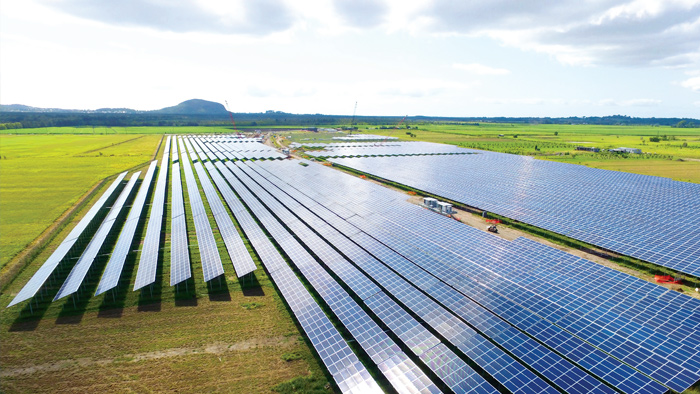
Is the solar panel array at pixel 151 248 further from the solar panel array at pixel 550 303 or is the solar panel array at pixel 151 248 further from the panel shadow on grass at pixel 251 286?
the solar panel array at pixel 550 303

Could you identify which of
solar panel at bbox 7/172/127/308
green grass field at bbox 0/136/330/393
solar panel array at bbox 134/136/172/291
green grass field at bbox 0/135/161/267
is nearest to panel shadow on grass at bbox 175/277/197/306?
green grass field at bbox 0/136/330/393

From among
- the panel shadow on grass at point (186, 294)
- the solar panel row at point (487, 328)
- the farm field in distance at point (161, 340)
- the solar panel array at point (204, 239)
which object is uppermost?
the solar panel array at point (204, 239)

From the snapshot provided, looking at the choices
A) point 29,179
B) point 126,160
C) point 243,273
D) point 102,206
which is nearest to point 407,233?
point 243,273

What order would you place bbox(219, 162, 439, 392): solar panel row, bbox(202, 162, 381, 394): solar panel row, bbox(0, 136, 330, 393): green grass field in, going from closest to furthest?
bbox(219, 162, 439, 392): solar panel row < bbox(202, 162, 381, 394): solar panel row < bbox(0, 136, 330, 393): green grass field

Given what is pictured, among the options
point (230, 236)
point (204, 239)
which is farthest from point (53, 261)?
point (230, 236)

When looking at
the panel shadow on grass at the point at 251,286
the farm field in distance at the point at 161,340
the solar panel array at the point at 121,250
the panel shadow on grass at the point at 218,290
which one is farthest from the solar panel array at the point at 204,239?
the solar panel array at the point at 121,250

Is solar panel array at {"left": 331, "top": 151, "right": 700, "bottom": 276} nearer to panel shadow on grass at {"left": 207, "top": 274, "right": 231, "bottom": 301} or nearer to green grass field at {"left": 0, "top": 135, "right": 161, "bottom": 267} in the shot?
panel shadow on grass at {"left": 207, "top": 274, "right": 231, "bottom": 301}
